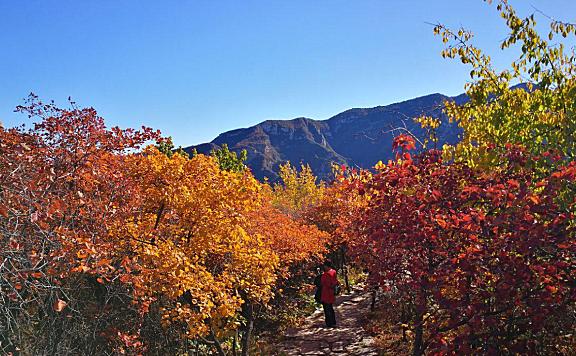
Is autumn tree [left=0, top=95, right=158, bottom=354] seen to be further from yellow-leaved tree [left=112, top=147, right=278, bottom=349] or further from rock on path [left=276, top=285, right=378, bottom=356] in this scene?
→ rock on path [left=276, top=285, right=378, bottom=356]

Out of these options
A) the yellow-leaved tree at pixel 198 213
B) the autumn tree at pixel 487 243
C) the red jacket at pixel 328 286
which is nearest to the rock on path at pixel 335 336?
the red jacket at pixel 328 286

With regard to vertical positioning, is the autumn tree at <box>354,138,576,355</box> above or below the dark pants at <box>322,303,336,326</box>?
above

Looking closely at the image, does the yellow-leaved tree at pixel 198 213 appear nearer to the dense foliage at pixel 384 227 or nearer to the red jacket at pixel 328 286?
the dense foliage at pixel 384 227

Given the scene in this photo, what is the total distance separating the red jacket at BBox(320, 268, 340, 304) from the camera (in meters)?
11.9

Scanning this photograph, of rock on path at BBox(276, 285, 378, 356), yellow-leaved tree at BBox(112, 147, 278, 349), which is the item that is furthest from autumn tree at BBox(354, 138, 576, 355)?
rock on path at BBox(276, 285, 378, 356)

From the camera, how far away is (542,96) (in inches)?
230

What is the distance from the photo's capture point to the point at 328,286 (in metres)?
11.9

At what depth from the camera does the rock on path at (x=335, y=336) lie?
1023 centimetres

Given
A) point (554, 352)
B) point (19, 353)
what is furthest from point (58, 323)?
point (554, 352)

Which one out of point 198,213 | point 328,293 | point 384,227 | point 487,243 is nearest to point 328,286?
point 328,293

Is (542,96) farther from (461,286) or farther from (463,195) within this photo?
(461,286)

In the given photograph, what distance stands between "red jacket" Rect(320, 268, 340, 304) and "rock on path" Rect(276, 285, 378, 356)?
32.9 inches

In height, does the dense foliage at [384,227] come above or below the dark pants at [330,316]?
above

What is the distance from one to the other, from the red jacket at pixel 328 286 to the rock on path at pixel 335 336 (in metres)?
0.84
